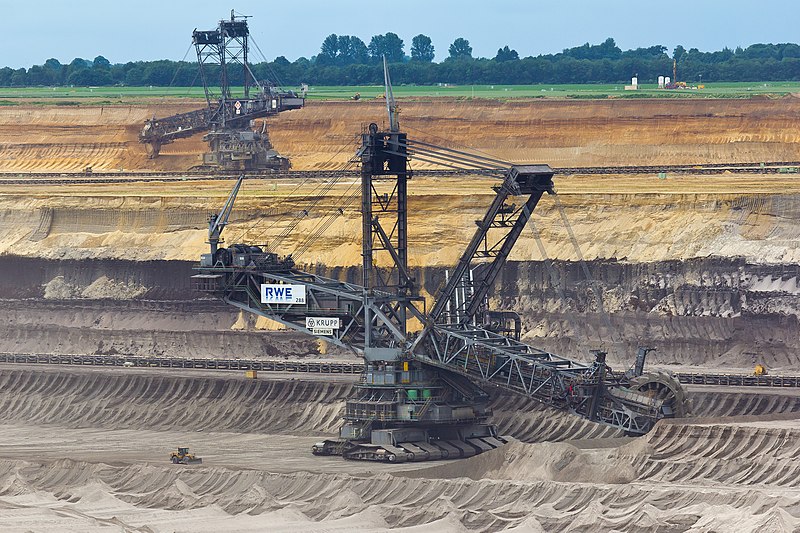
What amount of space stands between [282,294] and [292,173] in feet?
204

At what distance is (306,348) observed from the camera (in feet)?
384

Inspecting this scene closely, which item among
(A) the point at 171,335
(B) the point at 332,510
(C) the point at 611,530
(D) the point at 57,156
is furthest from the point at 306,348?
(D) the point at 57,156

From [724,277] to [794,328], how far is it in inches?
213

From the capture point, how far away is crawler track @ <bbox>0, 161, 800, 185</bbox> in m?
139

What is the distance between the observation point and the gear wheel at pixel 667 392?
83.4 m

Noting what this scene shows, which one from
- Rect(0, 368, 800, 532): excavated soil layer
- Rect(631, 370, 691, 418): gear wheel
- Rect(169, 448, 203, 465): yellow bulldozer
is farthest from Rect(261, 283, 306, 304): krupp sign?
Rect(631, 370, 691, 418): gear wheel

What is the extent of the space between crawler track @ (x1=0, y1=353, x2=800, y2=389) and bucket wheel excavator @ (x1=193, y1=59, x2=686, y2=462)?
434 inches


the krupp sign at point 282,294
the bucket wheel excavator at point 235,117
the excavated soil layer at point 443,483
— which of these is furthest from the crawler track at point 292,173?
the excavated soil layer at point 443,483

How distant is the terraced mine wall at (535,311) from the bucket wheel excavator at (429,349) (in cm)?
1249

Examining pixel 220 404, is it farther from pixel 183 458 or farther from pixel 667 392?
pixel 667 392

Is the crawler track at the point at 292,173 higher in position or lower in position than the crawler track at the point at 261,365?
higher

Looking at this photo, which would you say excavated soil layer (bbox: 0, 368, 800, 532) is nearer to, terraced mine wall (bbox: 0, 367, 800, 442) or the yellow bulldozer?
terraced mine wall (bbox: 0, 367, 800, 442)

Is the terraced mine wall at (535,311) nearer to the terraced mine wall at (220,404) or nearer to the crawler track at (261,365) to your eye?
the crawler track at (261,365)

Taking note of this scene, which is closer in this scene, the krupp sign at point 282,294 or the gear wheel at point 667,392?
the gear wheel at point 667,392
